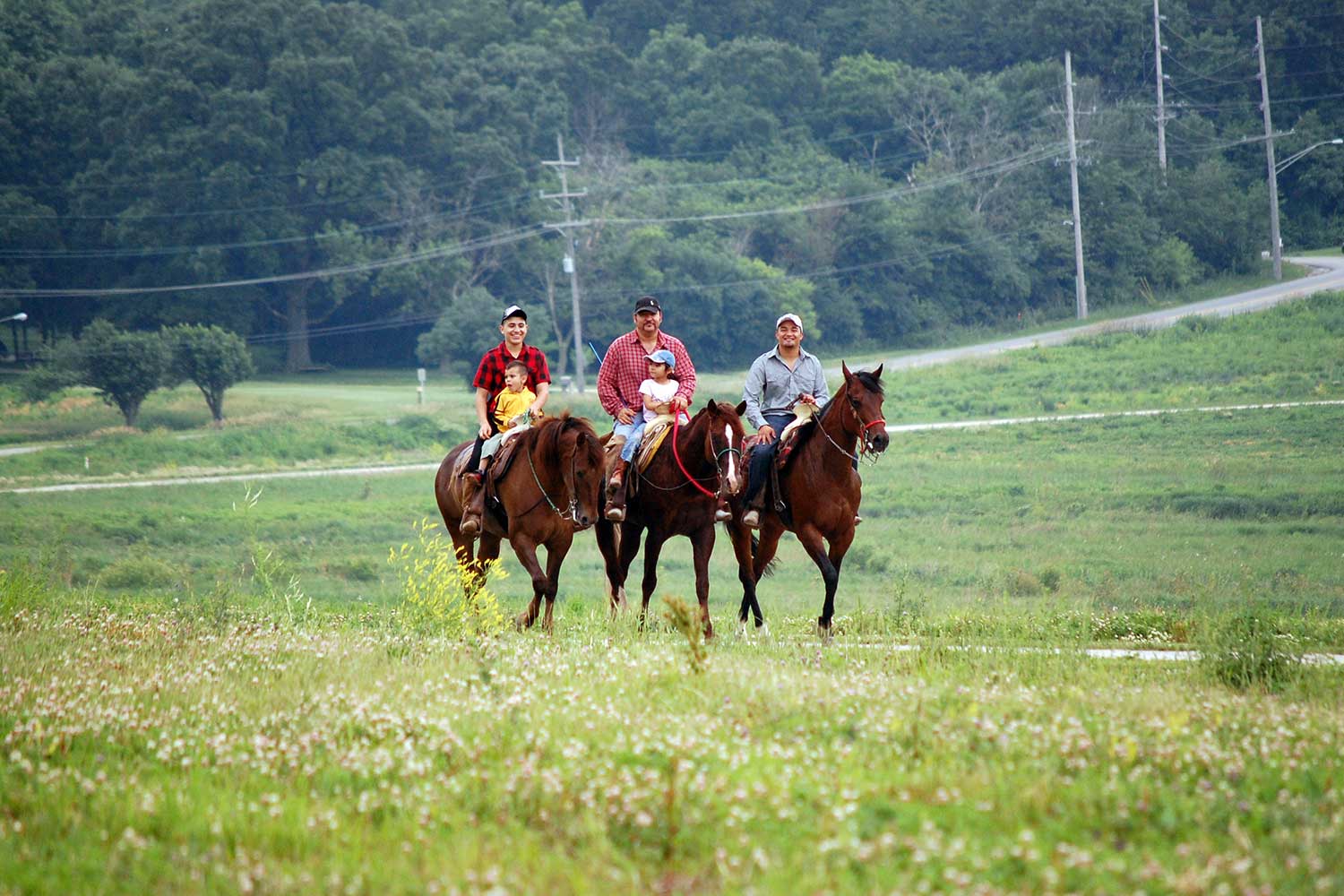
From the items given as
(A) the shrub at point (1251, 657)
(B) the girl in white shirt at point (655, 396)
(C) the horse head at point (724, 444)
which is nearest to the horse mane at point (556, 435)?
(B) the girl in white shirt at point (655, 396)

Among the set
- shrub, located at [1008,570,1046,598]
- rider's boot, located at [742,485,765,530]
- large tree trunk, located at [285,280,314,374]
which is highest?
large tree trunk, located at [285,280,314,374]

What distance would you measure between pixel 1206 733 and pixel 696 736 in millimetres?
2776

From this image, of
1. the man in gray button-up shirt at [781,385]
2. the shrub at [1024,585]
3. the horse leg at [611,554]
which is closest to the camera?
the man in gray button-up shirt at [781,385]

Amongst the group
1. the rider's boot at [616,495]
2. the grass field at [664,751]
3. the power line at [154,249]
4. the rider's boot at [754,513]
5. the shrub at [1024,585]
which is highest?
the power line at [154,249]

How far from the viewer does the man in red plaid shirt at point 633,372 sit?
45.7 ft

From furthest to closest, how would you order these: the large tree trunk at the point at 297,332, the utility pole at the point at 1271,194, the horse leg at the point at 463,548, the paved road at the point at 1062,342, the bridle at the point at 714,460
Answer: the large tree trunk at the point at 297,332, the utility pole at the point at 1271,194, the paved road at the point at 1062,342, the horse leg at the point at 463,548, the bridle at the point at 714,460

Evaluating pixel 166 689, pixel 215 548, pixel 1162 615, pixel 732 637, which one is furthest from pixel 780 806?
pixel 215 548

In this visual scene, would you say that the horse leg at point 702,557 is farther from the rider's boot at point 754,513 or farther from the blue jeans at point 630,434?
the blue jeans at point 630,434

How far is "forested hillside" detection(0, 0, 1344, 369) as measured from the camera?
208 feet

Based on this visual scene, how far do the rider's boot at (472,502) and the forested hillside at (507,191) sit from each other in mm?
46632

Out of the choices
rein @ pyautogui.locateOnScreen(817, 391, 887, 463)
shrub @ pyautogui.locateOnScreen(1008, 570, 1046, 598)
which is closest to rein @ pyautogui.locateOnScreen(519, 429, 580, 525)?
rein @ pyautogui.locateOnScreen(817, 391, 887, 463)

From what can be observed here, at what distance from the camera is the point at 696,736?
302 inches

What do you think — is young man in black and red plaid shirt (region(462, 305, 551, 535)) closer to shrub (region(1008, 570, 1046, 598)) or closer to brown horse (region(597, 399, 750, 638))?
brown horse (region(597, 399, 750, 638))

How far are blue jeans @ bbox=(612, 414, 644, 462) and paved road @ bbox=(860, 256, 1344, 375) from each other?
35942 mm
